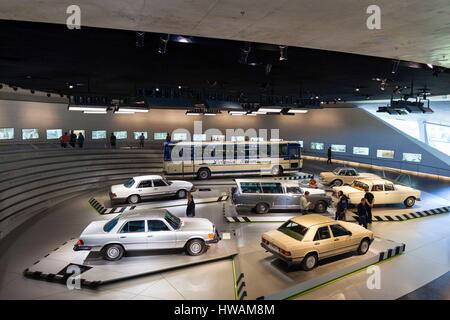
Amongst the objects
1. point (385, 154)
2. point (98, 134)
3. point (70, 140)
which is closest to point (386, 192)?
point (385, 154)

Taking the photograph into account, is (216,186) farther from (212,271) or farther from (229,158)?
(212,271)

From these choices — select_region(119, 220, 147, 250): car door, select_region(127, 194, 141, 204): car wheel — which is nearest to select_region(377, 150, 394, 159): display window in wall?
select_region(127, 194, 141, 204): car wheel

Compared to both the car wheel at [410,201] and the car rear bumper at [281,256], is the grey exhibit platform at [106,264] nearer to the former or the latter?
the car rear bumper at [281,256]

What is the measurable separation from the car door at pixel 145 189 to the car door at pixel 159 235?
6214mm

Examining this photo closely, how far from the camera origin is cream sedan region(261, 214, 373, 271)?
8.31m

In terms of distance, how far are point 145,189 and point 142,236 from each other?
253 inches

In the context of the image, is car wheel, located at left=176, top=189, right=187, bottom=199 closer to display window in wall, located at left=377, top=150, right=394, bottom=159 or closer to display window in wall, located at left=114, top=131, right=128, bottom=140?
display window in wall, located at left=114, top=131, right=128, bottom=140

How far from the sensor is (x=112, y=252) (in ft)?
29.3

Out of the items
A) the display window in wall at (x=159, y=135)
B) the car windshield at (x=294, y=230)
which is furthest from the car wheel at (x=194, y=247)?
the display window in wall at (x=159, y=135)

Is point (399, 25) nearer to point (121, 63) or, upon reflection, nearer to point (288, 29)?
point (288, 29)

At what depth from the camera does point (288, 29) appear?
5.25 metres

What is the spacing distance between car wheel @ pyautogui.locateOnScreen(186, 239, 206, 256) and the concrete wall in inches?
765
